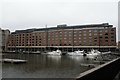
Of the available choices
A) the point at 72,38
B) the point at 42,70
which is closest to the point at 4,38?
the point at 72,38

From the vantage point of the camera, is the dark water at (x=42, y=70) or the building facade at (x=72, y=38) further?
the building facade at (x=72, y=38)

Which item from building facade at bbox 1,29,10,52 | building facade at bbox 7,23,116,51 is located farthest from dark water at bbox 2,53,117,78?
building facade at bbox 1,29,10,52

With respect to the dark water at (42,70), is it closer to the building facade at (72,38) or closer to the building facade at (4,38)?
the building facade at (72,38)

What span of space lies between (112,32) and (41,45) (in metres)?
48.9

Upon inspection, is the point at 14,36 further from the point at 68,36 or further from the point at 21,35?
the point at 68,36

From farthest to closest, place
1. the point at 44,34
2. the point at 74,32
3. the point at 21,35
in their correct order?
the point at 21,35 → the point at 44,34 → the point at 74,32

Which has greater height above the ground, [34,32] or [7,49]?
[34,32]

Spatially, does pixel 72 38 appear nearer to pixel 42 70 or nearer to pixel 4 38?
pixel 4 38

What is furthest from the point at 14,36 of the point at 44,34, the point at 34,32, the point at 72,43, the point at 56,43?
the point at 72,43

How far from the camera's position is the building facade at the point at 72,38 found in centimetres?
11281

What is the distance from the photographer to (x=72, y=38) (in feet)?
390

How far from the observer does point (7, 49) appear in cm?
14725

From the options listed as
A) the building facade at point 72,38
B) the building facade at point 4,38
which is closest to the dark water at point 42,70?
the building facade at point 72,38

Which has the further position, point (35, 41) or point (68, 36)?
point (35, 41)
